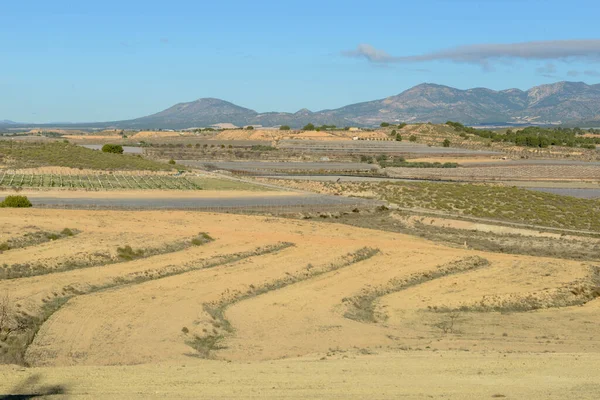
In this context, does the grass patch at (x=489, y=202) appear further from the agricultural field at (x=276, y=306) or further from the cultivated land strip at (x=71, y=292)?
the cultivated land strip at (x=71, y=292)

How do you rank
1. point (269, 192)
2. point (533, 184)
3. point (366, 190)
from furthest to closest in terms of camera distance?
1. point (533, 184)
2. point (366, 190)
3. point (269, 192)

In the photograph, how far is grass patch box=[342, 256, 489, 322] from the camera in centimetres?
2538

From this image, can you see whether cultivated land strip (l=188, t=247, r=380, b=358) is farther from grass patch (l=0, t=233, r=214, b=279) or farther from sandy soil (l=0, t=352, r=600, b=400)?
grass patch (l=0, t=233, r=214, b=279)

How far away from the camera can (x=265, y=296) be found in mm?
27234

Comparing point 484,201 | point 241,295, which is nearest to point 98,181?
point 484,201

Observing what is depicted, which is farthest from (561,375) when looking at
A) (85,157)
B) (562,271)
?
(85,157)

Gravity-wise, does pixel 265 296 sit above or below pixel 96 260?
below

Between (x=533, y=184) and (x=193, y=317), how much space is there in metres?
64.5

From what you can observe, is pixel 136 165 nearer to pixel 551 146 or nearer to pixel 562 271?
pixel 562 271

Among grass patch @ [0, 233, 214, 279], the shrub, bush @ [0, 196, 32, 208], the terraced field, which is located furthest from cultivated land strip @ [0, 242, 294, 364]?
bush @ [0, 196, 32, 208]

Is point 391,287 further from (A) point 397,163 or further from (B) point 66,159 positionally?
(A) point 397,163

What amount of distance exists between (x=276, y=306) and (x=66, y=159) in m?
62.7

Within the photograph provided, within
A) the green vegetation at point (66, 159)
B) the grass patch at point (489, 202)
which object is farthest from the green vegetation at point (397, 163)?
the green vegetation at point (66, 159)

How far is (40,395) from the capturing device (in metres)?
14.4
